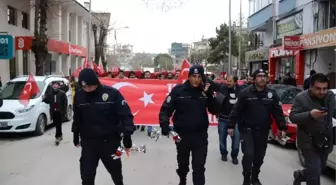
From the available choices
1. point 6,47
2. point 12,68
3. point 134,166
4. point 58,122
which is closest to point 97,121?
point 134,166

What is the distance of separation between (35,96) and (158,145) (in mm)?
4339

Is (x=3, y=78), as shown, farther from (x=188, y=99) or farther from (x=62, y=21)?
(x=188, y=99)

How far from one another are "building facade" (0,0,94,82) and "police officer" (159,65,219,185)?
14.3 metres

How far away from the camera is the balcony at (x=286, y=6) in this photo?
24244 mm

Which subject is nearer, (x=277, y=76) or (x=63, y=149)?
(x=63, y=149)

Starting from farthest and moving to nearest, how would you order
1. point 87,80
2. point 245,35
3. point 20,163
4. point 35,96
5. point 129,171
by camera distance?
point 245,35 → point 35,96 → point 20,163 → point 129,171 → point 87,80

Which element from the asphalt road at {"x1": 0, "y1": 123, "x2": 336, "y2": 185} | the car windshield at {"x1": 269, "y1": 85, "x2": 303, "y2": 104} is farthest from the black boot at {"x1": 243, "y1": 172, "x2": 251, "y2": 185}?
the car windshield at {"x1": 269, "y1": 85, "x2": 303, "y2": 104}

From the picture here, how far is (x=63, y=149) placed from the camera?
9.60 m

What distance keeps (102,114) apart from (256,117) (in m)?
2.43

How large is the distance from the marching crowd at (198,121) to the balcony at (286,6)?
19.6m

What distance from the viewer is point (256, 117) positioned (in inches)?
239

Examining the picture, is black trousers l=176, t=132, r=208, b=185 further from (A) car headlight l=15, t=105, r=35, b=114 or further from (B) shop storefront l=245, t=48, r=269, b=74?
(B) shop storefront l=245, t=48, r=269, b=74

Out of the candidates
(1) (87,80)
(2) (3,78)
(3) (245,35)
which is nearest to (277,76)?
(2) (3,78)

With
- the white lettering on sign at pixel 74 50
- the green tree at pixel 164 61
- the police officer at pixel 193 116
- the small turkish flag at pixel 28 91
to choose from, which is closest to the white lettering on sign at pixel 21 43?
the small turkish flag at pixel 28 91
